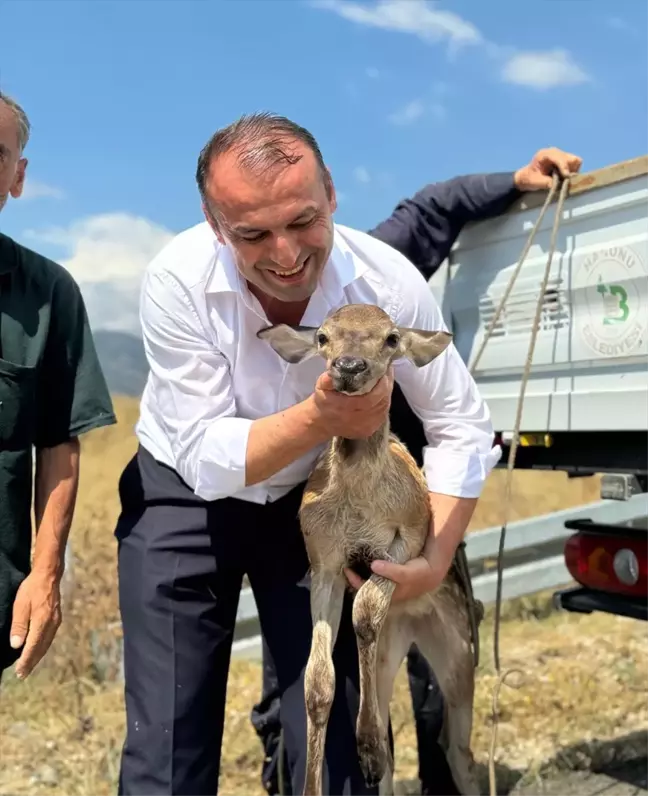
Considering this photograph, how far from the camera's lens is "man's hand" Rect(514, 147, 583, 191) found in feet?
13.0

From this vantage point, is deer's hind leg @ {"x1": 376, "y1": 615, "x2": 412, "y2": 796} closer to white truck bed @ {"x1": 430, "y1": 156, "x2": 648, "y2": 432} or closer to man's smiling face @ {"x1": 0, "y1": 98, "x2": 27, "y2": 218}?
white truck bed @ {"x1": 430, "y1": 156, "x2": 648, "y2": 432}

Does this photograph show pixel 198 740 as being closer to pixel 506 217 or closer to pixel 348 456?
pixel 348 456

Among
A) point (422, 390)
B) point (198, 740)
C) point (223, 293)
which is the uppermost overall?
point (223, 293)

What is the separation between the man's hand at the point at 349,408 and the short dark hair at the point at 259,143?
2.20 ft

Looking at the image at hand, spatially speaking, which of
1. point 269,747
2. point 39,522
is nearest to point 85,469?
point 269,747

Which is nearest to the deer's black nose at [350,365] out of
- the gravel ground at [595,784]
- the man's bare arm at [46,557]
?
the man's bare arm at [46,557]

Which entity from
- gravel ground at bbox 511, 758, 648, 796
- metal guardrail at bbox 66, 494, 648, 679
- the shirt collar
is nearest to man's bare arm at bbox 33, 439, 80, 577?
the shirt collar

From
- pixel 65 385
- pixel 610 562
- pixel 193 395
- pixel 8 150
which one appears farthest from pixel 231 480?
pixel 610 562

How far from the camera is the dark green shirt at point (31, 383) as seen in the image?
298cm

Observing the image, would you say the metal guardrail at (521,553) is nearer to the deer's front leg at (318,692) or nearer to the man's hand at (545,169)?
the man's hand at (545,169)

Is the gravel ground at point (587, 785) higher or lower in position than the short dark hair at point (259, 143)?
lower

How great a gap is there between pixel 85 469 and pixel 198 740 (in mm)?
9318

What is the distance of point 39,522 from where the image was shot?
3162mm

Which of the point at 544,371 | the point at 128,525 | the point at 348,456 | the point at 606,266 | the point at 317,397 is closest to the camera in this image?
the point at 317,397
